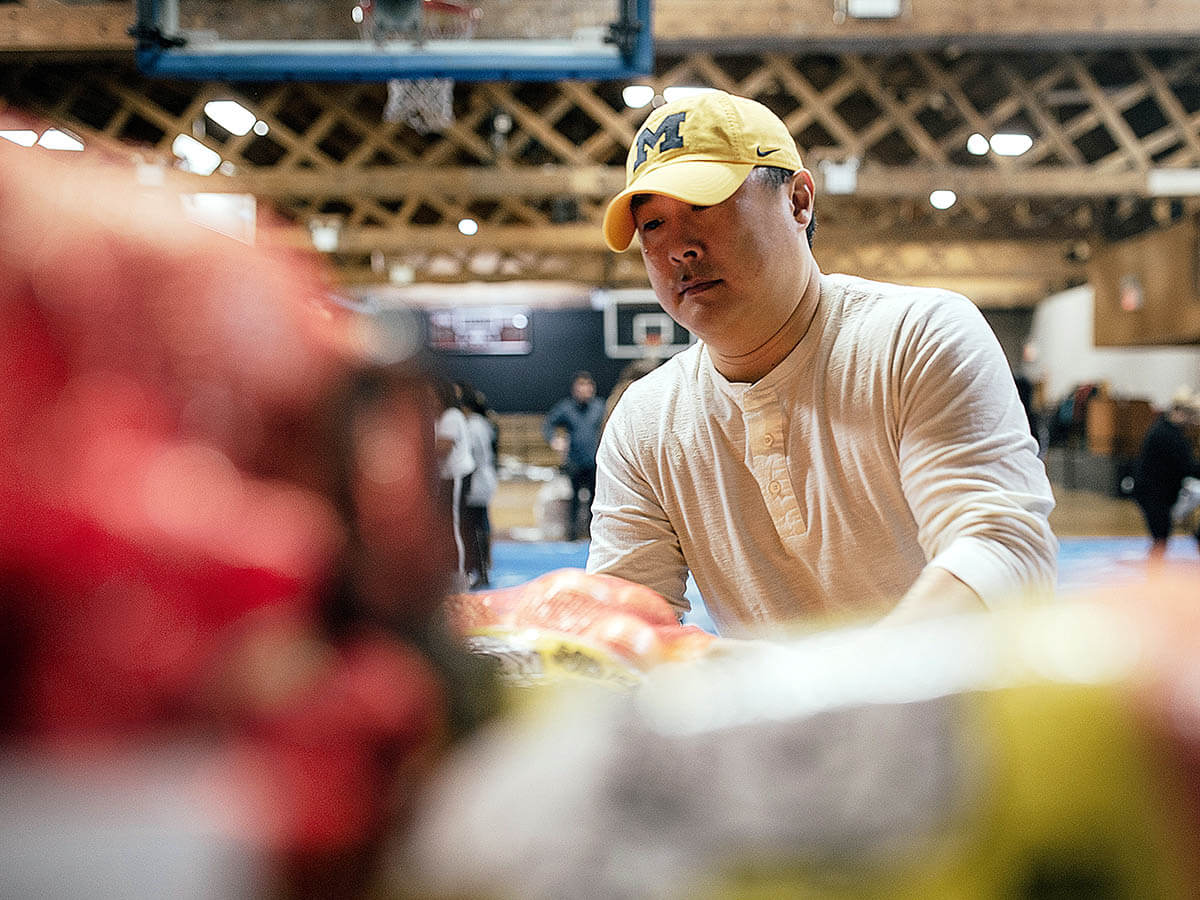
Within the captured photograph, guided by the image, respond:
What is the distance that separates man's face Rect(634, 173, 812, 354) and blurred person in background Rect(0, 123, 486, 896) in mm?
752

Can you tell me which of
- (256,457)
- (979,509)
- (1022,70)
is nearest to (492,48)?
(979,509)

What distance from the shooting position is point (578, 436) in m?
5.92

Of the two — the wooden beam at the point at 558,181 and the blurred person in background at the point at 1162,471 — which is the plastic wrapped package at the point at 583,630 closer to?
the blurred person in background at the point at 1162,471

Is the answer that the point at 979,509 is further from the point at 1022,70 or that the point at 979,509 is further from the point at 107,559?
the point at 1022,70

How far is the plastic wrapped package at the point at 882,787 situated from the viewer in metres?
0.11

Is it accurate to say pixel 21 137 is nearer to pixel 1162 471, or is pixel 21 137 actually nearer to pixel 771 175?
pixel 771 175

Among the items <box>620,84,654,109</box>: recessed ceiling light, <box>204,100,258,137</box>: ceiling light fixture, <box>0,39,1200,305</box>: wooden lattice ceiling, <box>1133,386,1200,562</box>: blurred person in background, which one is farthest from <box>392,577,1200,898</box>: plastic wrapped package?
<box>204,100,258,137</box>: ceiling light fixture

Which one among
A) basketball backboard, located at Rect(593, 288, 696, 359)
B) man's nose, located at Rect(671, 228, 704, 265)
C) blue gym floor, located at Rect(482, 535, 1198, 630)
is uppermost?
basketball backboard, located at Rect(593, 288, 696, 359)

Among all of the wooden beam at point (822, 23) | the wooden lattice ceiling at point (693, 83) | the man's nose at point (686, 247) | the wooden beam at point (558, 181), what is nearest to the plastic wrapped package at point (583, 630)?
the man's nose at point (686, 247)

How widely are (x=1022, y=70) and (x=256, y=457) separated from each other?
23.0 feet

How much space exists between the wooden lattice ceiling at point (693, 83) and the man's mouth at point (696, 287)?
423 cm

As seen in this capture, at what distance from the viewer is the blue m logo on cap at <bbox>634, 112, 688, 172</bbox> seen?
2.73 ft

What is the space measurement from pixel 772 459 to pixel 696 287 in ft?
0.60

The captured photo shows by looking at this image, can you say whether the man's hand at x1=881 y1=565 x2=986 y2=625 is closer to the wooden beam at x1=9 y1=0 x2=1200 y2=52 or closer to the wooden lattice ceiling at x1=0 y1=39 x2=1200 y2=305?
the wooden beam at x1=9 y1=0 x2=1200 y2=52
